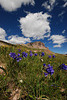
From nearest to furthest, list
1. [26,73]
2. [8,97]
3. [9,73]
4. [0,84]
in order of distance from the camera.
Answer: [8,97] → [0,84] → [9,73] → [26,73]

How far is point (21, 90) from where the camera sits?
2.39 meters

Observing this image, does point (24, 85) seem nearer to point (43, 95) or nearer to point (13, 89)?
point (13, 89)

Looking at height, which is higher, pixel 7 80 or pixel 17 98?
pixel 7 80

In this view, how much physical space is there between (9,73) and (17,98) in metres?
0.95

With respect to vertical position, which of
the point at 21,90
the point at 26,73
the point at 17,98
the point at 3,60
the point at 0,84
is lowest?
the point at 17,98

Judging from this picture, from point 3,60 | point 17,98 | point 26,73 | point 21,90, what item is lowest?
point 17,98

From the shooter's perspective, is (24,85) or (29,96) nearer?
A: (29,96)

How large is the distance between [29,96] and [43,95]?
453 mm

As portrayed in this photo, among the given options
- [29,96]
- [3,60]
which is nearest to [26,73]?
[29,96]

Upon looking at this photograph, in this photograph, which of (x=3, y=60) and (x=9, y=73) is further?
(x=3, y=60)

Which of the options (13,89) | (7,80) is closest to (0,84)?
(7,80)

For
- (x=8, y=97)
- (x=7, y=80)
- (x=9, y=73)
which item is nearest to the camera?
(x=8, y=97)

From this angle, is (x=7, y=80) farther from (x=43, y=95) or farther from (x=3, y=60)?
(x=3, y=60)

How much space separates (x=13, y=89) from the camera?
2.44m
